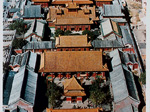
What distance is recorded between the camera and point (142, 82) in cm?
5109

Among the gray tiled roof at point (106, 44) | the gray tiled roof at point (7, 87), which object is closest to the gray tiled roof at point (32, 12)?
the gray tiled roof at point (106, 44)

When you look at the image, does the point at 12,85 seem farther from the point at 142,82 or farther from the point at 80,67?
the point at 142,82

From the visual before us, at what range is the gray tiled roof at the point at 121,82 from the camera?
45066 millimetres

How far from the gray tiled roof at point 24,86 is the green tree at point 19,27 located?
67.0 feet

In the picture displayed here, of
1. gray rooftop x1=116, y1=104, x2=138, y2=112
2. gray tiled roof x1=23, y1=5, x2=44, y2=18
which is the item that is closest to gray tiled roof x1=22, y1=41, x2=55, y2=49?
gray tiled roof x1=23, y1=5, x2=44, y2=18

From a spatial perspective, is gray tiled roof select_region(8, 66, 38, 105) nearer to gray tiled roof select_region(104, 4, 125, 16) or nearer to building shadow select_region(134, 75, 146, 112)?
building shadow select_region(134, 75, 146, 112)

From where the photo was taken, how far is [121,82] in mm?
48188

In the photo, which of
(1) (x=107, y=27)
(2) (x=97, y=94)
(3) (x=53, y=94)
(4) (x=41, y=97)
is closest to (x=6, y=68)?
(4) (x=41, y=97)

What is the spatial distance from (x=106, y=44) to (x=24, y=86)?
25928mm

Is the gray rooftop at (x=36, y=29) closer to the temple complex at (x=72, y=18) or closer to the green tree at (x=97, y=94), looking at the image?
the temple complex at (x=72, y=18)

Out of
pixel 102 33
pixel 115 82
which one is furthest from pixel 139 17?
pixel 115 82

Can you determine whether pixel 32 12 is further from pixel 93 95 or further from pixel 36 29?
pixel 93 95

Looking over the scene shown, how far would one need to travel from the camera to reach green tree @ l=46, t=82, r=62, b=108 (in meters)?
45.9

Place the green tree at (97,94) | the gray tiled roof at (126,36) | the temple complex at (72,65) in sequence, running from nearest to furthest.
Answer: the green tree at (97,94) → the temple complex at (72,65) → the gray tiled roof at (126,36)
